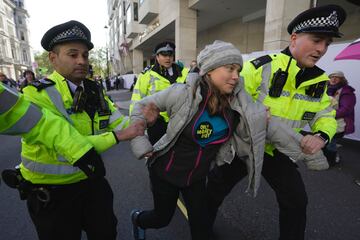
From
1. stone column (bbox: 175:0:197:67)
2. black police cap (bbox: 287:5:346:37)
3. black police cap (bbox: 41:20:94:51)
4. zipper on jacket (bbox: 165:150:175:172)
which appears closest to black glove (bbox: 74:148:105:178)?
zipper on jacket (bbox: 165:150:175:172)

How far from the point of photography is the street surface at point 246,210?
8.99 ft

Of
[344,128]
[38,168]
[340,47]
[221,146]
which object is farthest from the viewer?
[340,47]

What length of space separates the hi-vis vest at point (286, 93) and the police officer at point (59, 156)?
3.50 feet

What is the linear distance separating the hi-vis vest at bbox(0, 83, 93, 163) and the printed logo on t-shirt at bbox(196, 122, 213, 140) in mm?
858

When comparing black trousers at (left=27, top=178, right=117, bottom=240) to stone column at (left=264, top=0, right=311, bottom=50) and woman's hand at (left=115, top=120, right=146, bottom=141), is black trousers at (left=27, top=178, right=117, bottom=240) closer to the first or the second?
woman's hand at (left=115, top=120, right=146, bottom=141)

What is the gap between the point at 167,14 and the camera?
18.9 meters

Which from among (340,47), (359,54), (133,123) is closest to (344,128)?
(359,54)

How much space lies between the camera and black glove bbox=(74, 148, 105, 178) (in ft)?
4.17

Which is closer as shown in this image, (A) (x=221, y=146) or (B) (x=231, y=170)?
(A) (x=221, y=146)

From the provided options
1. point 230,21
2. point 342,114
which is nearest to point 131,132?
point 342,114

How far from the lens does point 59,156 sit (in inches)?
60.6

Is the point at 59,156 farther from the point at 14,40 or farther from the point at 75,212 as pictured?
the point at 14,40

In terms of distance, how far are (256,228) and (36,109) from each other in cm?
261

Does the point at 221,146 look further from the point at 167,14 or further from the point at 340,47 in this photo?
the point at 167,14
